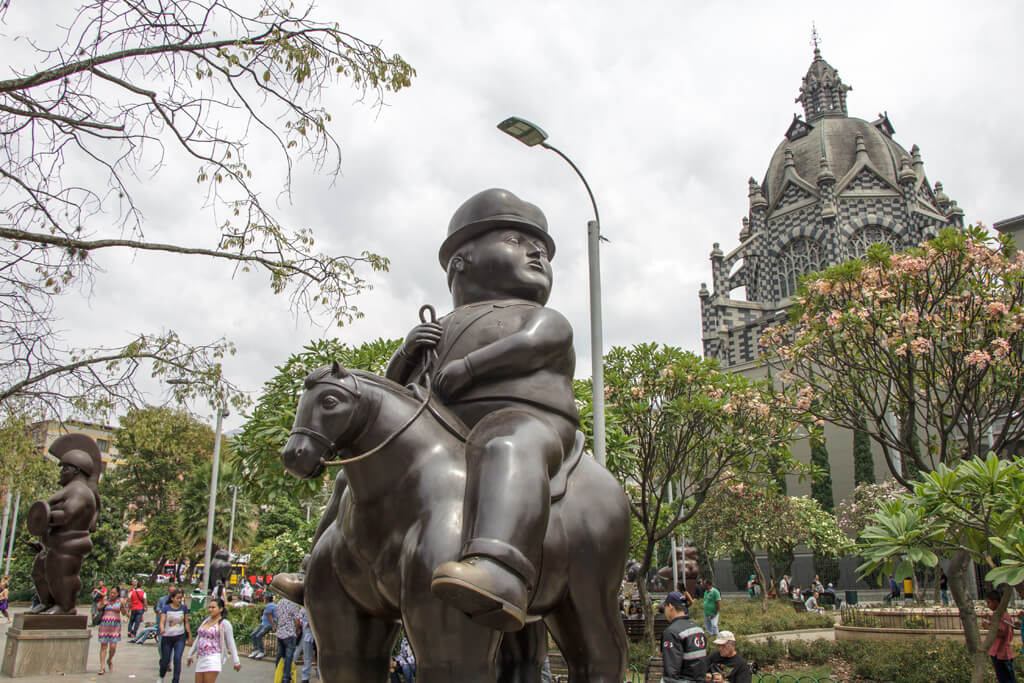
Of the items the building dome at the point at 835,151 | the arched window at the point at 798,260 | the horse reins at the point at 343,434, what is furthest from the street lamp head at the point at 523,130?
the building dome at the point at 835,151

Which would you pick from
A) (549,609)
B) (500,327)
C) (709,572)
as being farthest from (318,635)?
(709,572)

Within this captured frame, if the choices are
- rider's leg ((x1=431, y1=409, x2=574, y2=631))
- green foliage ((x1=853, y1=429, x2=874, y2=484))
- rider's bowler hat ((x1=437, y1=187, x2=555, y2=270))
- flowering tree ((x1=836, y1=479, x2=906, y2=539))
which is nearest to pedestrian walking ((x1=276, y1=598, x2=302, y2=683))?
rider's bowler hat ((x1=437, y1=187, x2=555, y2=270))

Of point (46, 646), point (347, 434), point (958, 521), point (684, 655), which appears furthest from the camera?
point (46, 646)

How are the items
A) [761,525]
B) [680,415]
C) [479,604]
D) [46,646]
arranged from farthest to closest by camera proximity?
[761,525]
[680,415]
[46,646]
[479,604]

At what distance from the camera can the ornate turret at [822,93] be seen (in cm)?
5547

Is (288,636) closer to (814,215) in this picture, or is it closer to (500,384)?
(500,384)

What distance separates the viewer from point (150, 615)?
92.6 feet

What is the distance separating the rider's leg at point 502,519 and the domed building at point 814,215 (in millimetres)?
44760

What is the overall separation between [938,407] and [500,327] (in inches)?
488

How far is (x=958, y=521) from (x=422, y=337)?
4.56 metres

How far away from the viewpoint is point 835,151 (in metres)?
50.2

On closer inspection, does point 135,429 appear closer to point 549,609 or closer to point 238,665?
point 238,665

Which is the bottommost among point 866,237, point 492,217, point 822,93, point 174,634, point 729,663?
point 174,634

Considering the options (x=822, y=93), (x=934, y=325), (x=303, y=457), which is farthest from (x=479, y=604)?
(x=822, y=93)
